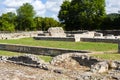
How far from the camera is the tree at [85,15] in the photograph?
54.4 metres

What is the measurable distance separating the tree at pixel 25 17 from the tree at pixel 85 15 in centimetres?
2060

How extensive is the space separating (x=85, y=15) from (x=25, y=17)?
1068 inches

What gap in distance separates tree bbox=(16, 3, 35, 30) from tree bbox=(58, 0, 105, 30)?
20.6m

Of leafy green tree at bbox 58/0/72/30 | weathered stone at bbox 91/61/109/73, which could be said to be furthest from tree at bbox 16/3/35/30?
weathered stone at bbox 91/61/109/73

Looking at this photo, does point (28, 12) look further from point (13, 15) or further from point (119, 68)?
point (119, 68)

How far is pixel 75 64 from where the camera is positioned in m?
14.7

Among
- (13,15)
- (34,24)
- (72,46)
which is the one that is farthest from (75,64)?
(13,15)

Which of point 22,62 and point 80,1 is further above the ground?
point 80,1

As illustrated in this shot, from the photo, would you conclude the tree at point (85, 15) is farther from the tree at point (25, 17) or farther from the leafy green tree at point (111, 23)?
the tree at point (25, 17)

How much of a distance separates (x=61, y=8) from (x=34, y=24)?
59.8 feet

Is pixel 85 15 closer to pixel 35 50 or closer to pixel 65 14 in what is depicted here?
pixel 65 14

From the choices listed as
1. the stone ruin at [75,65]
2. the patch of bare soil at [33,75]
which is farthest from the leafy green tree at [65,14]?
the patch of bare soil at [33,75]

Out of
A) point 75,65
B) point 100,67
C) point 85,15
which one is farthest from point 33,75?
point 85,15

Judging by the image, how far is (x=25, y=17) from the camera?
259 ft
